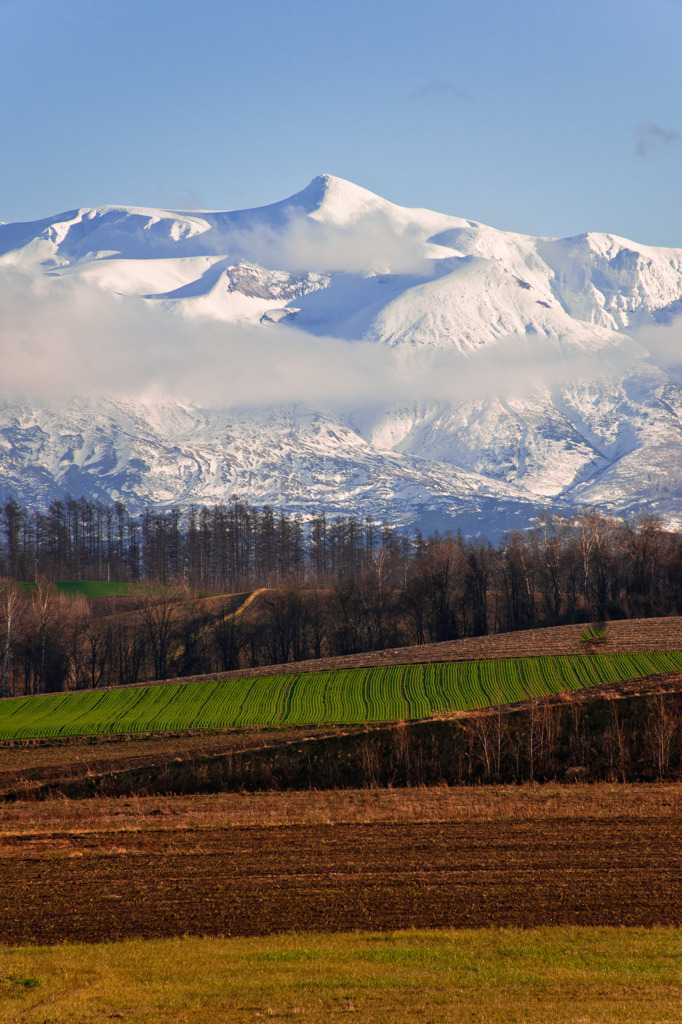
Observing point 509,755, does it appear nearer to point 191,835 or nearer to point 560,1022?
point 191,835

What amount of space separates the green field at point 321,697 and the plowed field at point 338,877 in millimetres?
29034

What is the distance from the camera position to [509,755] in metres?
42.2

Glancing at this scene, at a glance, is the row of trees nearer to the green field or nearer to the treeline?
the treeline

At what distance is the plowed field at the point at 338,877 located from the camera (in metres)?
21.5

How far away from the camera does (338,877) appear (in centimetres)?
2456

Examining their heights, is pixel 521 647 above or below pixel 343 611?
below

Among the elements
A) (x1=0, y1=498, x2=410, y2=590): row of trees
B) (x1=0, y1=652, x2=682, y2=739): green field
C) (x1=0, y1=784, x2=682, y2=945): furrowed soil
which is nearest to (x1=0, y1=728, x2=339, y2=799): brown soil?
(x1=0, y1=652, x2=682, y2=739): green field

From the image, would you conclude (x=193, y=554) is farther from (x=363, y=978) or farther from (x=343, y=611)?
(x=363, y=978)

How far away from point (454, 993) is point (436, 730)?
2716cm

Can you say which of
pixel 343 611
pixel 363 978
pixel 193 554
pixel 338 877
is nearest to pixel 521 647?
pixel 343 611

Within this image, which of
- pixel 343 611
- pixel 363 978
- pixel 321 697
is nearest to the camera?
pixel 363 978

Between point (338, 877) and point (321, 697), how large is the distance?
41351mm

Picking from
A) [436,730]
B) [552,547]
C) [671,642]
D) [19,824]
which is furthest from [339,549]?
[19,824]

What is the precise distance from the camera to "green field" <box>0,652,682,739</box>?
6016 cm
